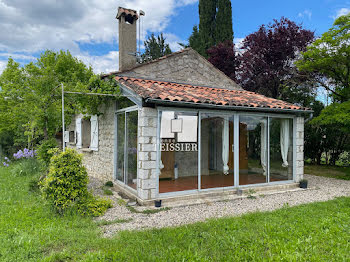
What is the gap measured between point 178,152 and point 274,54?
36.1ft

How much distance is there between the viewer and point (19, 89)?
39.6ft

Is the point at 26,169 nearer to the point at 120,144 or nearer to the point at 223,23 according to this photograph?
the point at 120,144

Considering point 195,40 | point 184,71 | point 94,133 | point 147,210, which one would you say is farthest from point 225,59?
point 147,210

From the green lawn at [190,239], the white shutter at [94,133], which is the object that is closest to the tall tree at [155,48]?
the white shutter at [94,133]

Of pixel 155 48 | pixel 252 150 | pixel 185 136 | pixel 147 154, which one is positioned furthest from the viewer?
pixel 155 48

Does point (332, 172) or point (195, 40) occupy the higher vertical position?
point (195, 40)

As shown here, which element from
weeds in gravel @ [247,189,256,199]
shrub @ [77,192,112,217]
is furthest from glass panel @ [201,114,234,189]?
shrub @ [77,192,112,217]

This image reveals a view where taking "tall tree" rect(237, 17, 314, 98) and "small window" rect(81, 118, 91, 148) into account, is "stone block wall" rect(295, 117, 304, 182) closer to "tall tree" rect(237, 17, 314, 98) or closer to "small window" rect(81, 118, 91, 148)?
"tall tree" rect(237, 17, 314, 98)

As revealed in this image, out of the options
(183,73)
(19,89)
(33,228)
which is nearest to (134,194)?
(33,228)

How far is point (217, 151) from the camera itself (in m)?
7.30

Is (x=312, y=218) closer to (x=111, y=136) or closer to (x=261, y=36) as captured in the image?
(x=111, y=136)

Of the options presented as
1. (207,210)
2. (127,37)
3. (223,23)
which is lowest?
(207,210)

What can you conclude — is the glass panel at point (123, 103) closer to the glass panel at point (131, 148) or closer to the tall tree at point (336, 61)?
the glass panel at point (131, 148)

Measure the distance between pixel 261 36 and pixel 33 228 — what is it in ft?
48.3
